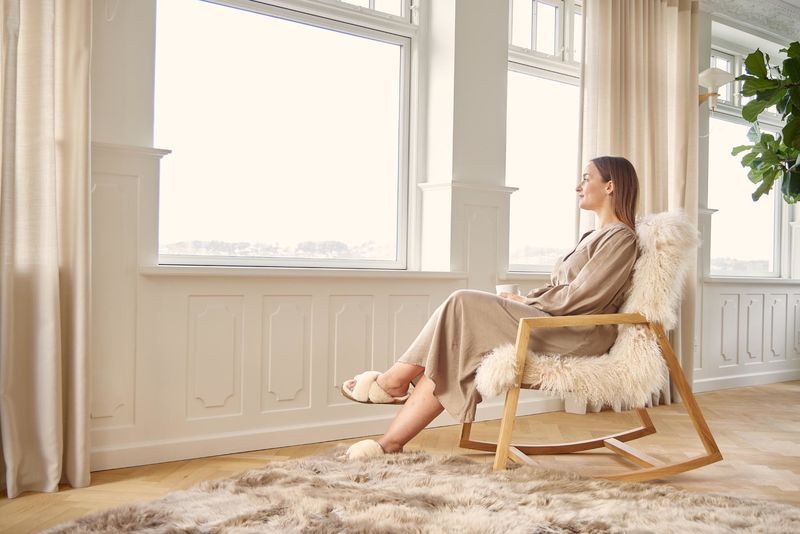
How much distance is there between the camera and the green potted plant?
378 cm

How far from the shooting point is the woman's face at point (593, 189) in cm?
286

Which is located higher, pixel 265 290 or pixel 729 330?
pixel 265 290

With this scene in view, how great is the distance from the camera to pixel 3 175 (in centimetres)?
230

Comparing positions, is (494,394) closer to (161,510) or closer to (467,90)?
(161,510)

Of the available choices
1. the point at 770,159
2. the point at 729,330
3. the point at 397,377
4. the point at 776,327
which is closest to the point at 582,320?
the point at 397,377

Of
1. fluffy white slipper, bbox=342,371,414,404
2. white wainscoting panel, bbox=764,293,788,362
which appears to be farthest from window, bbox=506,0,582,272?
white wainscoting panel, bbox=764,293,788,362

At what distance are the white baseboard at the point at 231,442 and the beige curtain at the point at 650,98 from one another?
1.64 metres

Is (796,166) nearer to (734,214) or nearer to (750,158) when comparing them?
(750,158)

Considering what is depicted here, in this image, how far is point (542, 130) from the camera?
436 centimetres

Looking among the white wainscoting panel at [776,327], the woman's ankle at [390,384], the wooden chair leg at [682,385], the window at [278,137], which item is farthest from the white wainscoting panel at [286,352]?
the white wainscoting panel at [776,327]

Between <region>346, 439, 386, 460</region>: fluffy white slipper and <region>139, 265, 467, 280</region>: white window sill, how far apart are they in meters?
0.81

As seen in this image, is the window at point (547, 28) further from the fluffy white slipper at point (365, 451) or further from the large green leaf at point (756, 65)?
the fluffy white slipper at point (365, 451)

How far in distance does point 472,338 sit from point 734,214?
12.8 ft

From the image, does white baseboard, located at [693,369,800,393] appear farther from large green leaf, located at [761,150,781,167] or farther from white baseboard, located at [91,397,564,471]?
white baseboard, located at [91,397,564,471]
